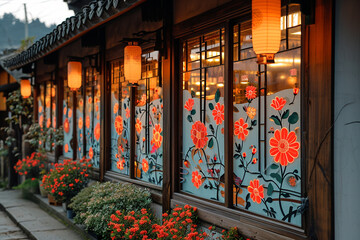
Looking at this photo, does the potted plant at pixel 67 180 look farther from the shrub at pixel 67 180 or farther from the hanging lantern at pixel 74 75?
the hanging lantern at pixel 74 75

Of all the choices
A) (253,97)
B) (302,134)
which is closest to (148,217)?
(253,97)

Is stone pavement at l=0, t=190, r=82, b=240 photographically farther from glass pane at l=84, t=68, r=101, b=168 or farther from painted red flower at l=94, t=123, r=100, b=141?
painted red flower at l=94, t=123, r=100, b=141

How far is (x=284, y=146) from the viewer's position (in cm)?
546

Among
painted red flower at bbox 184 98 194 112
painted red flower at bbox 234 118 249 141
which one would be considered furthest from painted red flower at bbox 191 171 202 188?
painted red flower at bbox 234 118 249 141

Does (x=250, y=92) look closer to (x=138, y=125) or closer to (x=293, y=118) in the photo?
(x=293, y=118)

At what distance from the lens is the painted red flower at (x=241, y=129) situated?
6.18 meters

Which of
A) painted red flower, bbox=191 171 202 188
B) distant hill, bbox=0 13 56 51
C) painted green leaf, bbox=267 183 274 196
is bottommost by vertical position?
painted red flower, bbox=191 171 202 188

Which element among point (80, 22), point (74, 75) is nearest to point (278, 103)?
point (80, 22)

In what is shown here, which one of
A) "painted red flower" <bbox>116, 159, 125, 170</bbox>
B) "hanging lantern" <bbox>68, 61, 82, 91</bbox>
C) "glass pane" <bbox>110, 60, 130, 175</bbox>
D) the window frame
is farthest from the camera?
"hanging lantern" <bbox>68, 61, 82, 91</bbox>

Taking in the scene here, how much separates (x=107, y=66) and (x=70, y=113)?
139 inches

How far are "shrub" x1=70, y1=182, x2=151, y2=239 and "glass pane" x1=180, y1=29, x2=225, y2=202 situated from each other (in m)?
1.18

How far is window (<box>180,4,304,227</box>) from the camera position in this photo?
5352 millimetres

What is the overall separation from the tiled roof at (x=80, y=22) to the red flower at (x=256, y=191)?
330 cm

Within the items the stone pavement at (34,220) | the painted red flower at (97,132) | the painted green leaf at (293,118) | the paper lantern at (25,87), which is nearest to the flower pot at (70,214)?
the stone pavement at (34,220)
